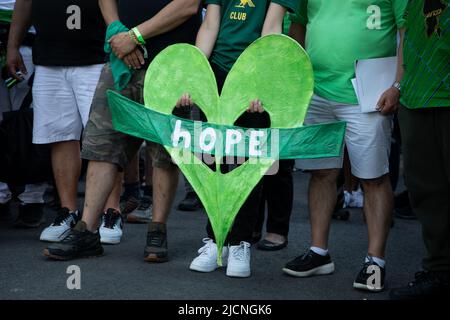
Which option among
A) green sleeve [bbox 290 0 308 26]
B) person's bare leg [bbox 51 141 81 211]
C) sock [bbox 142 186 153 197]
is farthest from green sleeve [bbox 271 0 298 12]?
sock [bbox 142 186 153 197]

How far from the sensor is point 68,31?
18.0ft

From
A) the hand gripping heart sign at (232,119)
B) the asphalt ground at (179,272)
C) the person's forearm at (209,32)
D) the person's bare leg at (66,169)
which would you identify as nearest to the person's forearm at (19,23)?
the person's bare leg at (66,169)

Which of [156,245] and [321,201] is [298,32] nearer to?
[321,201]

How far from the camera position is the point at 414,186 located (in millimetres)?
4320

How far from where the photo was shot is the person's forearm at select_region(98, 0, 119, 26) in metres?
5.09

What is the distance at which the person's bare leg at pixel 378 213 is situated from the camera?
182 inches

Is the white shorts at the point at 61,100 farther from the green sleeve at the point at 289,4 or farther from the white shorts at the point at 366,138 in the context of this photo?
the white shorts at the point at 366,138

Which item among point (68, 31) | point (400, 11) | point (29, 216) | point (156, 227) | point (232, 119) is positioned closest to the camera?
point (400, 11)

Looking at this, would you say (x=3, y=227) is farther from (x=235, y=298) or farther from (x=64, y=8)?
(x=235, y=298)

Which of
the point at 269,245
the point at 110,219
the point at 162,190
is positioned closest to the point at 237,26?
the point at 162,190

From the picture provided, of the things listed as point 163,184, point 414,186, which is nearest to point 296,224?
point 163,184

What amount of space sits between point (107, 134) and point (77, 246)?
641 millimetres

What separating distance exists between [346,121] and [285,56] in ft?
1.57

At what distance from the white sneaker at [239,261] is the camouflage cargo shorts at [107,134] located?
617mm
